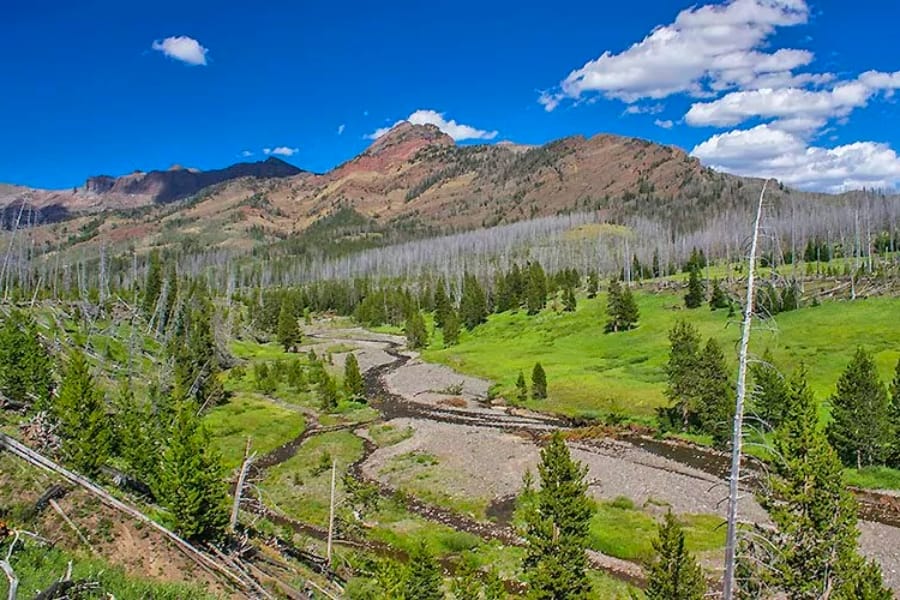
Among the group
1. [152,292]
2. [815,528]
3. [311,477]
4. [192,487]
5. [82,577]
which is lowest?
[311,477]

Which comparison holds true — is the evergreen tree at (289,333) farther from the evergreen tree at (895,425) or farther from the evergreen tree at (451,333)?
the evergreen tree at (895,425)

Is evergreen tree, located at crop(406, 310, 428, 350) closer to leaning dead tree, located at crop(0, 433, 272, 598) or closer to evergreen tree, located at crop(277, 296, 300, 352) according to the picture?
evergreen tree, located at crop(277, 296, 300, 352)

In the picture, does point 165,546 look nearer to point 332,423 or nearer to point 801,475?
point 801,475

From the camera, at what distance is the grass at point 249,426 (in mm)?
58594

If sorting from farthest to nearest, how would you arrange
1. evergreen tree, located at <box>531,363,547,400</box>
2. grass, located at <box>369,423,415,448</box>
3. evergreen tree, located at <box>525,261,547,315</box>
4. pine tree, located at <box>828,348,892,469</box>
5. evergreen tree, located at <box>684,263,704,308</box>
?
1. evergreen tree, located at <box>525,261,547,315</box>
2. evergreen tree, located at <box>684,263,704,308</box>
3. evergreen tree, located at <box>531,363,547,400</box>
4. grass, located at <box>369,423,415,448</box>
5. pine tree, located at <box>828,348,892,469</box>

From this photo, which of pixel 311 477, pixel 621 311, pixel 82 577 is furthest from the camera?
pixel 621 311

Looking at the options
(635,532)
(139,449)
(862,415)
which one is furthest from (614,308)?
(139,449)

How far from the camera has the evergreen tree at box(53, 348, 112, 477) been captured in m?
31.2

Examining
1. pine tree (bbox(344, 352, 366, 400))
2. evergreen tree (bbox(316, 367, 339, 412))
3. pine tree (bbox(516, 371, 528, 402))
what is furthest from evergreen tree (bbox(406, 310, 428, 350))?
pine tree (bbox(516, 371, 528, 402))

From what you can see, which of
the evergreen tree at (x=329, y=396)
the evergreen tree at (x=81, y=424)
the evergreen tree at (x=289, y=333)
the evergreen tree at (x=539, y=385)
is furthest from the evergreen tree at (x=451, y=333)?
the evergreen tree at (x=81, y=424)

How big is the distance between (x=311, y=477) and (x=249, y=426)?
1725 centimetres

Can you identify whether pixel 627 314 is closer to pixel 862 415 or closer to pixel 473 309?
pixel 473 309

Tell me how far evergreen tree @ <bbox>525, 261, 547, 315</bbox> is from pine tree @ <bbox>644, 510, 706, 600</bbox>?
112695 millimetres

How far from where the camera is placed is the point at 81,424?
113 ft
